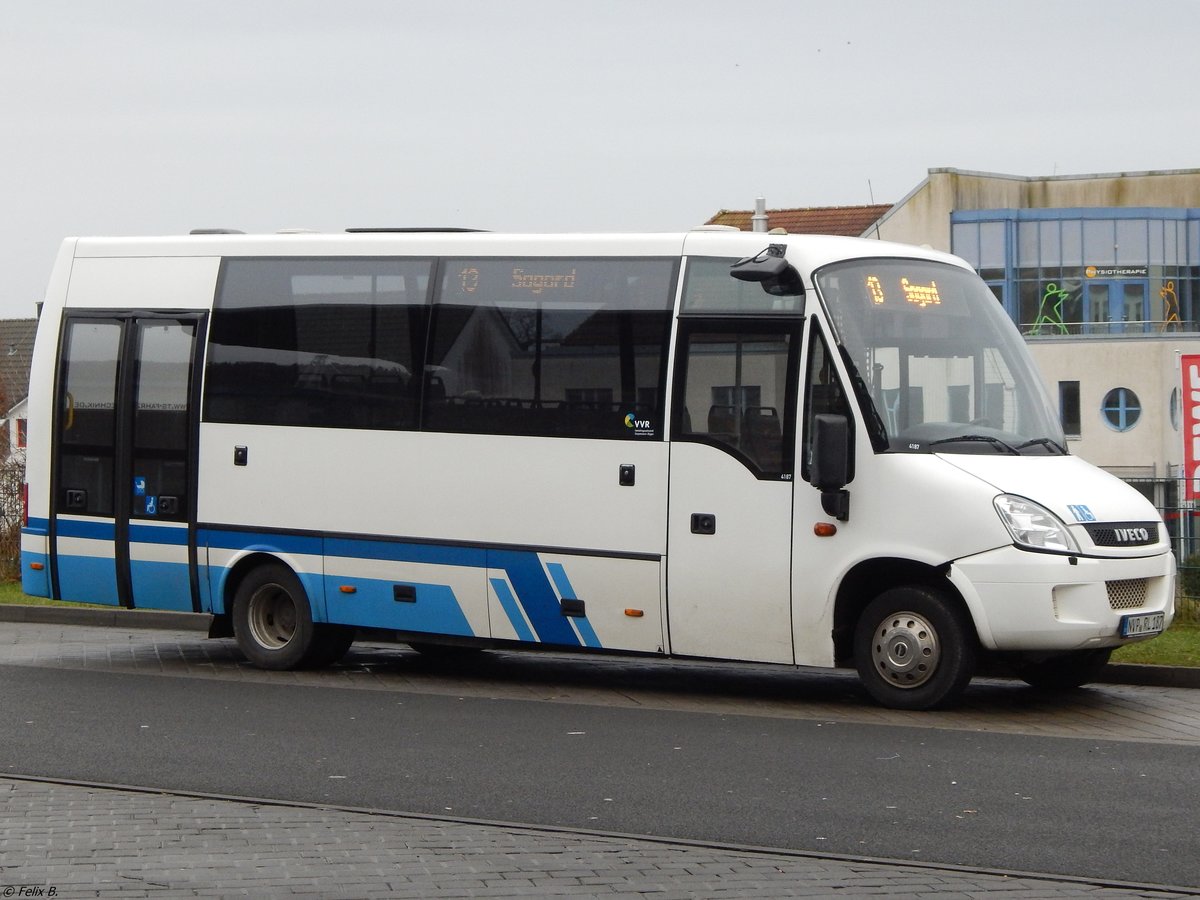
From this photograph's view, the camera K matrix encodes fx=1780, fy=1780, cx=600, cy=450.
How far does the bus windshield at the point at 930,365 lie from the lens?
11.0m

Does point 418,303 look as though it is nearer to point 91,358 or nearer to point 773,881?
point 91,358

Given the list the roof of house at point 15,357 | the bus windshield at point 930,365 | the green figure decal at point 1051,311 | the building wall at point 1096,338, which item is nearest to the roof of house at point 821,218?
the building wall at point 1096,338

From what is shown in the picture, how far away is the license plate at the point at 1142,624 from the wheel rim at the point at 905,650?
1.11 metres

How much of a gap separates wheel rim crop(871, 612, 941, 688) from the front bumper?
0.37m

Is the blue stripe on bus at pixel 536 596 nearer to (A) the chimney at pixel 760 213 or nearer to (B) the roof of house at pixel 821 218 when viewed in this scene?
(A) the chimney at pixel 760 213

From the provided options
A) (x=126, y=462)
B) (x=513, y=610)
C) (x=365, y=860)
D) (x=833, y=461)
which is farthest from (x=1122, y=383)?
(x=365, y=860)

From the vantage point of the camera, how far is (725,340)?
11594 mm

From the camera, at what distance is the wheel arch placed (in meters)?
10.9

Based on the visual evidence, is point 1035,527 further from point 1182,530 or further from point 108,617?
point 108,617

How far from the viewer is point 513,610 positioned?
1221 cm

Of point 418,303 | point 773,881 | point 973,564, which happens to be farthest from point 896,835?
point 418,303

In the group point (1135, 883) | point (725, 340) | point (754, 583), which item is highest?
point (725, 340)

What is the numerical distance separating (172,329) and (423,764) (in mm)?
5692

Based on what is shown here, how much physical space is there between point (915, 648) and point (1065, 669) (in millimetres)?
1522
